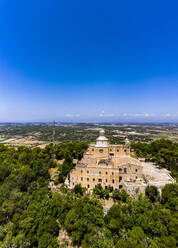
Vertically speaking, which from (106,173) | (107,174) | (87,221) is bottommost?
(87,221)

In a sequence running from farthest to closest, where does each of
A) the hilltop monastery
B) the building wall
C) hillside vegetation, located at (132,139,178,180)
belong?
hillside vegetation, located at (132,139,178,180)
the building wall
the hilltop monastery

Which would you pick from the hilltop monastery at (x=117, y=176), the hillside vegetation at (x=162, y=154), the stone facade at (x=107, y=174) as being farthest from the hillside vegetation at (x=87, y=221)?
the hillside vegetation at (x=162, y=154)

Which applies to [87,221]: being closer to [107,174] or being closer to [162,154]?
[107,174]

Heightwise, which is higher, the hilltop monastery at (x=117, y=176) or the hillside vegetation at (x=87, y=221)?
the hilltop monastery at (x=117, y=176)

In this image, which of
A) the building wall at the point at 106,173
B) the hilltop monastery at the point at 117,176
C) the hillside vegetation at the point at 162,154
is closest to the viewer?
the hilltop monastery at the point at 117,176

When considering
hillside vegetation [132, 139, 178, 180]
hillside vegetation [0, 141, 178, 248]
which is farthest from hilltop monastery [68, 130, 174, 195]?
hillside vegetation [132, 139, 178, 180]

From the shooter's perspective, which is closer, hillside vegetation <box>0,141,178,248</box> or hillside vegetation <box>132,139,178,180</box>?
hillside vegetation <box>0,141,178,248</box>

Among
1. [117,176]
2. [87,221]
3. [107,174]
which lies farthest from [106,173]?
[87,221]

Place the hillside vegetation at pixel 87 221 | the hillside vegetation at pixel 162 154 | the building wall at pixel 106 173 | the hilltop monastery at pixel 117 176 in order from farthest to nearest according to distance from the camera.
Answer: the hillside vegetation at pixel 162 154
the building wall at pixel 106 173
the hilltop monastery at pixel 117 176
the hillside vegetation at pixel 87 221

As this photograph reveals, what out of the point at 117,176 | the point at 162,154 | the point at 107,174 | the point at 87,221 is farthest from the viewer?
the point at 162,154

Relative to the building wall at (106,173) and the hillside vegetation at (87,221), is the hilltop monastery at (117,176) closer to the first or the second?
the building wall at (106,173)

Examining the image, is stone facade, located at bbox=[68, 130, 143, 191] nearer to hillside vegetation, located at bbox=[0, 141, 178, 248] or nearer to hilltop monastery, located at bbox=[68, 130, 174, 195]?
hilltop monastery, located at bbox=[68, 130, 174, 195]

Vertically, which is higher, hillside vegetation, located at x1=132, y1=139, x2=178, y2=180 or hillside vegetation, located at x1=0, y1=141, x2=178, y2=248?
hillside vegetation, located at x1=132, y1=139, x2=178, y2=180
